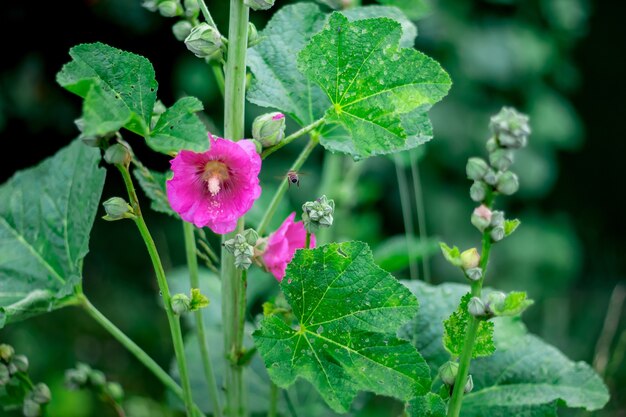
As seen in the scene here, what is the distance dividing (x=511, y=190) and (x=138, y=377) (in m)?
1.59

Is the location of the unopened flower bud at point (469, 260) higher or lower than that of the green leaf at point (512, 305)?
higher

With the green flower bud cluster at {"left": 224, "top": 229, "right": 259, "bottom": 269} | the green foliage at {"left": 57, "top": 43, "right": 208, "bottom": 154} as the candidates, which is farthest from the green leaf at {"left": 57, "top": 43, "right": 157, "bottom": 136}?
the green flower bud cluster at {"left": 224, "top": 229, "right": 259, "bottom": 269}

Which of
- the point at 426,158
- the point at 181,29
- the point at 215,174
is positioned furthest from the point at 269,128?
the point at 426,158

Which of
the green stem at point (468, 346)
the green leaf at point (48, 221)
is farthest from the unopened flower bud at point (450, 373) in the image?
the green leaf at point (48, 221)

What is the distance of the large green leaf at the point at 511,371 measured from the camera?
30.2 inches

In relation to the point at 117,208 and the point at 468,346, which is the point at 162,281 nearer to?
the point at 117,208

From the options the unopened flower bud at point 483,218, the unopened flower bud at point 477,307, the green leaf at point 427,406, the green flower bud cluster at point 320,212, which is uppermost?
the unopened flower bud at point 483,218

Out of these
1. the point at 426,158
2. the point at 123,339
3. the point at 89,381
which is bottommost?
the point at 426,158

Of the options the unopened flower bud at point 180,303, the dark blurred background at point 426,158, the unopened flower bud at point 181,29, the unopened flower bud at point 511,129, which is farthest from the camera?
the dark blurred background at point 426,158

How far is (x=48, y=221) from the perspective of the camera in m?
0.85

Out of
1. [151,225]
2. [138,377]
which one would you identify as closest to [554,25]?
[151,225]

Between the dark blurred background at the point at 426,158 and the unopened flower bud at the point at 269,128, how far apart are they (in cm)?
115

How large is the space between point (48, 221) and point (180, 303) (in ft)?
0.86

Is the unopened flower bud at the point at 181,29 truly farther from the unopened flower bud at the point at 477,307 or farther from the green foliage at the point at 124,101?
the unopened flower bud at the point at 477,307
